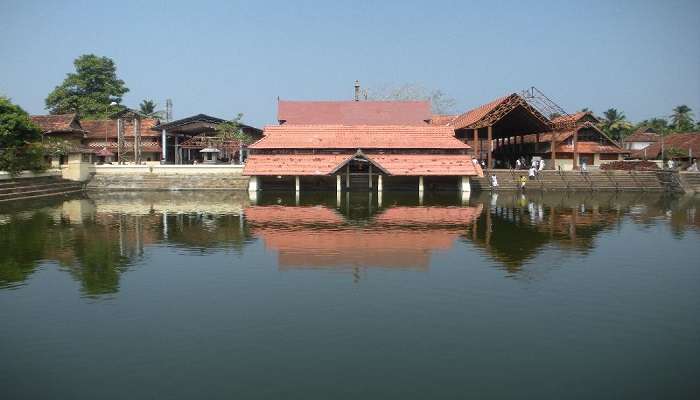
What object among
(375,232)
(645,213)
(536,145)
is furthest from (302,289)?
(536,145)

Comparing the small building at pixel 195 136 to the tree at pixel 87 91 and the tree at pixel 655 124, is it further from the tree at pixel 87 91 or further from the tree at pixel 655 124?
the tree at pixel 655 124

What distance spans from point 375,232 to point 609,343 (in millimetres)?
11001

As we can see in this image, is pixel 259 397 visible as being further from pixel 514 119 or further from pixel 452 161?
pixel 514 119

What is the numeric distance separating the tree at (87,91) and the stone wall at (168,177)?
21051mm

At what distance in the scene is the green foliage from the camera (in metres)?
43.8

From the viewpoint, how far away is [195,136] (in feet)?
151

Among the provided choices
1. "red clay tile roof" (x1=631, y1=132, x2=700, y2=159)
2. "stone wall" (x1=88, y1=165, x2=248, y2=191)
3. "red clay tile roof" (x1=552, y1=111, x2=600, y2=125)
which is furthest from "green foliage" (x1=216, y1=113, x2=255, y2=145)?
"red clay tile roof" (x1=631, y1=132, x2=700, y2=159)

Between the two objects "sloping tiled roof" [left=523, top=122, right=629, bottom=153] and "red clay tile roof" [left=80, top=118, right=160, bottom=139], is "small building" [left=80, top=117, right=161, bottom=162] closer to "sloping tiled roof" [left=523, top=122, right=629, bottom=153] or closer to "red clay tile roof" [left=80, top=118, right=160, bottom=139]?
"red clay tile roof" [left=80, top=118, right=160, bottom=139]

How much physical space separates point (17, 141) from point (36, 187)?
285 centimetres

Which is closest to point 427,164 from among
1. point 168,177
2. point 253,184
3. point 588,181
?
point 253,184

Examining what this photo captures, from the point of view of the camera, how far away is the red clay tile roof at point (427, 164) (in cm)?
3522

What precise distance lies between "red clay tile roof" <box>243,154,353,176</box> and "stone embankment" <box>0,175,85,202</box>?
11.0 meters

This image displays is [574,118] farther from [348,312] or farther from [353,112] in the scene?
[348,312]

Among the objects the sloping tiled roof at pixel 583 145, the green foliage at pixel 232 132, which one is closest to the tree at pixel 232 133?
the green foliage at pixel 232 132
